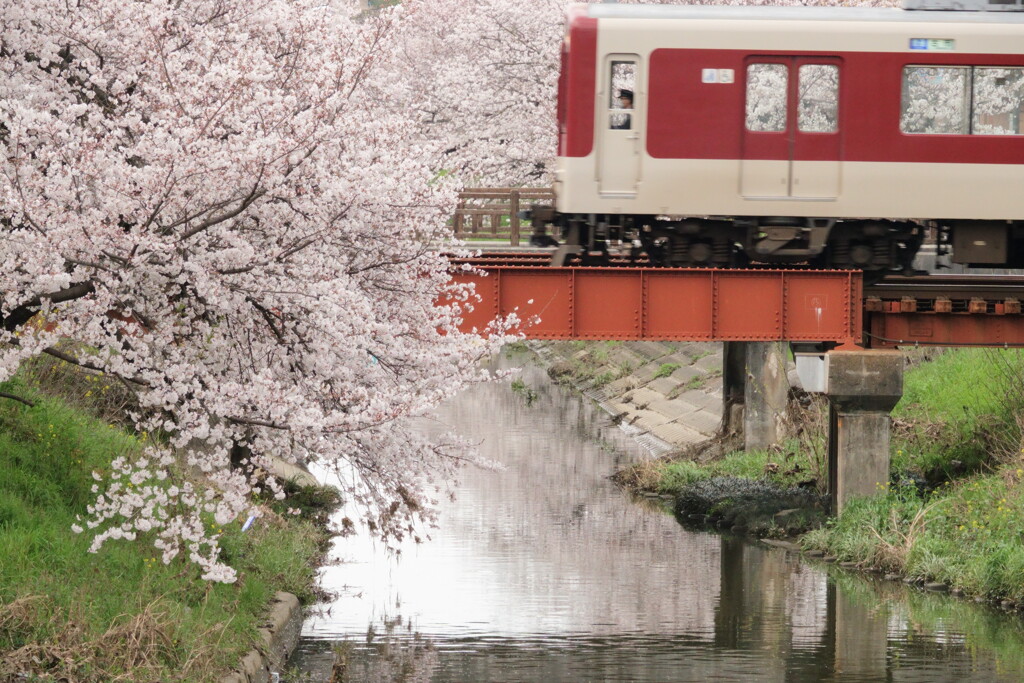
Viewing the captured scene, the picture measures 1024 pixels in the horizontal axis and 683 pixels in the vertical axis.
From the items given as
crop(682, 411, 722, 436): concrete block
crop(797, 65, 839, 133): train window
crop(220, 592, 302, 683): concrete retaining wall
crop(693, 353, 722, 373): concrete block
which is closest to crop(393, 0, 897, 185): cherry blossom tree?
crop(693, 353, 722, 373): concrete block

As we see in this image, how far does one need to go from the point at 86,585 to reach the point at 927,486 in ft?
47.1

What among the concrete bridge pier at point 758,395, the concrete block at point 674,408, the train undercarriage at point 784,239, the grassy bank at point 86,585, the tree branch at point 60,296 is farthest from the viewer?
the concrete block at point 674,408

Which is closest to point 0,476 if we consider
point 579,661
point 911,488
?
point 579,661

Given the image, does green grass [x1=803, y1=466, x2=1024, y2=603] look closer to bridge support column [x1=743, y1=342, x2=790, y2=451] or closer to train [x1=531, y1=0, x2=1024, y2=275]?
train [x1=531, y1=0, x2=1024, y2=275]

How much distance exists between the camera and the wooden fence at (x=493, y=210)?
1277 inches

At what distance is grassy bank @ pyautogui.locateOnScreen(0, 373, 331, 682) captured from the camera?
35.5ft

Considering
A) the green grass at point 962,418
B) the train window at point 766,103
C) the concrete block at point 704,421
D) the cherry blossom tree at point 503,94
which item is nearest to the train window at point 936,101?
the train window at point 766,103

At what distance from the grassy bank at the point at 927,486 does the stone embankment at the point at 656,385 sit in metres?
3.80

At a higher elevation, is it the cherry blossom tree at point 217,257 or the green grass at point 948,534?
the cherry blossom tree at point 217,257

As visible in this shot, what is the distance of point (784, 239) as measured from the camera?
1912 cm

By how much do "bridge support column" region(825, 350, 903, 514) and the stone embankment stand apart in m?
8.04

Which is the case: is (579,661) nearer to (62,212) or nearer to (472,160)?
(62,212)

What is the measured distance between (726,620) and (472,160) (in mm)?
21827

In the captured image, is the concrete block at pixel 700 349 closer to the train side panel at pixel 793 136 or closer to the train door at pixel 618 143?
the train side panel at pixel 793 136
